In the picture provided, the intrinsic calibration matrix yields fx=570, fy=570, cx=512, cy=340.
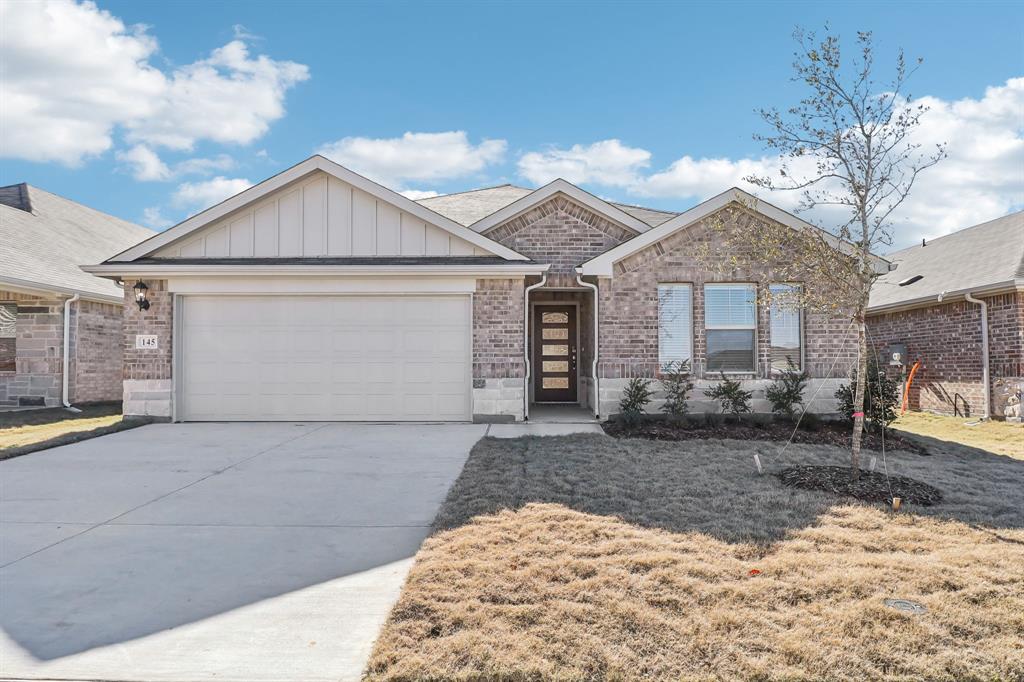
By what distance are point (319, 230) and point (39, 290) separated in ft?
22.7

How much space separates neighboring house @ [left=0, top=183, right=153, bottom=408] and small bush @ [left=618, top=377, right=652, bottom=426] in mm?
11910

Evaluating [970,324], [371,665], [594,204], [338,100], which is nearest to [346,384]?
[594,204]

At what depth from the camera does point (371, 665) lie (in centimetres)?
265

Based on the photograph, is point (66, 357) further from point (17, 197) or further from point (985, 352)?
point (985, 352)

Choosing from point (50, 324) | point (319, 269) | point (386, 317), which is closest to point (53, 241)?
point (50, 324)

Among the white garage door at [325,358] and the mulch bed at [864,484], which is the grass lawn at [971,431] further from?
the white garage door at [325,358]

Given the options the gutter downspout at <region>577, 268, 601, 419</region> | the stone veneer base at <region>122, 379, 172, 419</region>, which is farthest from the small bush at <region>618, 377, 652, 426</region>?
the stone veneer base at <region>122, 379, 172, 419</region>

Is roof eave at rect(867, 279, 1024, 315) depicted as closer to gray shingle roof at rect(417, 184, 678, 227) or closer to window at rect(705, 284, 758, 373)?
window at rect(705, 284, 758, 373)

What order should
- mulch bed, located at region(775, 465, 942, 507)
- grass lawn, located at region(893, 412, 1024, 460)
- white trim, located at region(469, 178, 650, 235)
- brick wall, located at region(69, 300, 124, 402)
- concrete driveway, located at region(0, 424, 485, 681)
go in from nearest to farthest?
concrete driveway, located at region(0, 424, 485, 681) → mulch bed, located at region(775, 465, 942, 507) → grass lawn, located at region(893, 412, 1024, 460) → white trim, located at region(469, 178, 650, 235) → brick wall, located at region(69, 300, 124, 402)

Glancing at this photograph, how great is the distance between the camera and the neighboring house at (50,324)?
42.8 feet

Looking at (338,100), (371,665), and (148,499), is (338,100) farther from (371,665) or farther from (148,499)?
(371,665)

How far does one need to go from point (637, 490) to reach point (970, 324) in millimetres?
10877

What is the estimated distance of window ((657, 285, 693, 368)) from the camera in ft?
35.0

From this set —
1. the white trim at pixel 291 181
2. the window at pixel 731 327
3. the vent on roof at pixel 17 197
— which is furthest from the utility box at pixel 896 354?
the vent on roof at pixel 17 197
